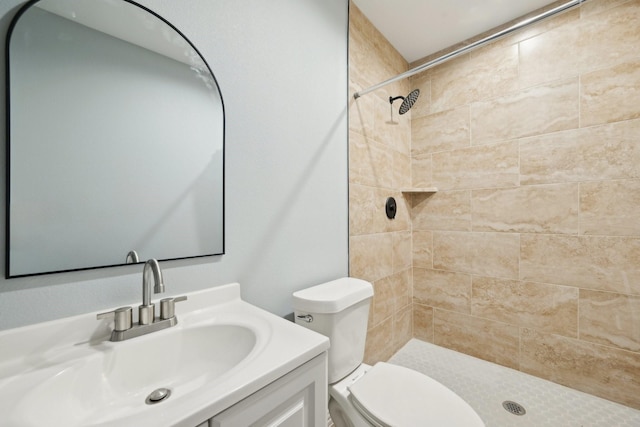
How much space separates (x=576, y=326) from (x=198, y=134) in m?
2.29

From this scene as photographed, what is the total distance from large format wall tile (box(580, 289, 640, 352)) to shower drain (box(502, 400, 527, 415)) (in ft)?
1.86

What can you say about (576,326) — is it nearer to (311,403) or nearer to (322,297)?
(322,297)

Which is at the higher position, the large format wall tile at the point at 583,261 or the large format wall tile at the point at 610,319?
the large format wall tile at the point at 583,261

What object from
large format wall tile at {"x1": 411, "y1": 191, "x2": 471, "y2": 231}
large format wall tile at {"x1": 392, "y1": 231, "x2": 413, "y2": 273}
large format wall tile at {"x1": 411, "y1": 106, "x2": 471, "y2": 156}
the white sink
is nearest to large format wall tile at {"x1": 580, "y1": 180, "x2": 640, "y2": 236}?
large format wall tile at {"x1": 411, "y1": 191, "x2": 471, "y2": 231}

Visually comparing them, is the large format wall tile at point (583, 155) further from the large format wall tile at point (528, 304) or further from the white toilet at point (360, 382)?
the white toilet at point (360, 382)

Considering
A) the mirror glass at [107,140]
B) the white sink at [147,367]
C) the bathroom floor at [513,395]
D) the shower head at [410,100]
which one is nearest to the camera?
the white sink at [147,367]

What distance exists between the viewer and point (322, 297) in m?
1.13

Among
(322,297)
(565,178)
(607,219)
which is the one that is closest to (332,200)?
(322,297)

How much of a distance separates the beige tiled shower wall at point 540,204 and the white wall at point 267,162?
31 cm

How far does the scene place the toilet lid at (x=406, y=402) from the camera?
880mm

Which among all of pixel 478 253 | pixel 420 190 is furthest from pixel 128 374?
pixel 478 253

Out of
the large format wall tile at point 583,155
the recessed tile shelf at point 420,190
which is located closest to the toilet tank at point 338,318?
the recessed tile shelf at point 420,190

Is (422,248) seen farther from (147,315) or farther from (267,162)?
(147,315)

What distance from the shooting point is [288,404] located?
64 cm
